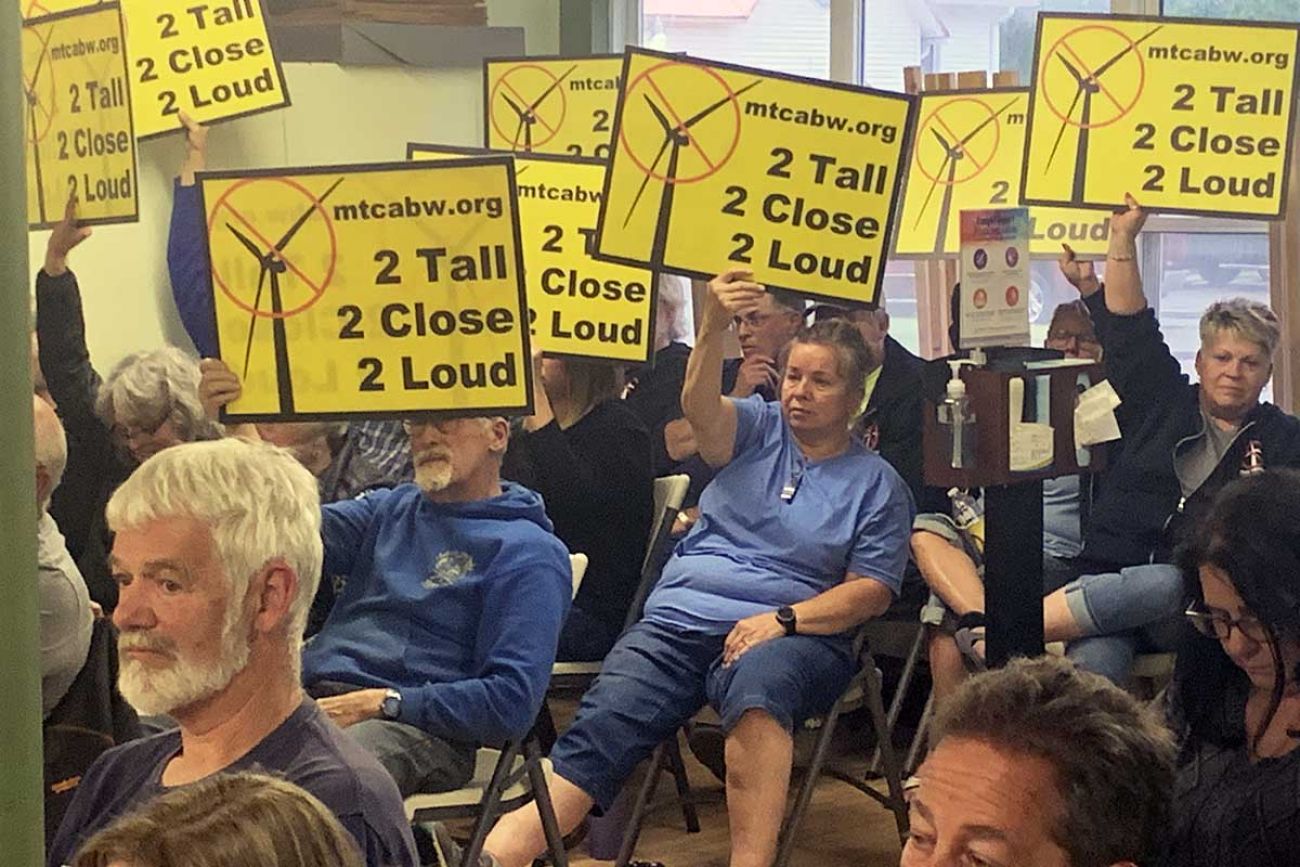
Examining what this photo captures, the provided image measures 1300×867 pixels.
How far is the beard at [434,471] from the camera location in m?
3.43

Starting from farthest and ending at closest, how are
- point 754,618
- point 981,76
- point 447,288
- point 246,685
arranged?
1. point 981,76
2. point 754,618
3. point 447,288
4. point 246,685

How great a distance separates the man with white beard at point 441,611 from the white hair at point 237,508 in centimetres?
88

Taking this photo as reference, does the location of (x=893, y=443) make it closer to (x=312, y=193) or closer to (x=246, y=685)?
(x=312, y=193)

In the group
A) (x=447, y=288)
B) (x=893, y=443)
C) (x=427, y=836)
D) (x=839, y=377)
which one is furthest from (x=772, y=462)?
(x=427, y=836)

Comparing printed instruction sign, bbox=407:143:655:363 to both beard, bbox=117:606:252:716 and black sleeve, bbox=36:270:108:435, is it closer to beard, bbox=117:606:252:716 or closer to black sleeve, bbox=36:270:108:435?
black sleeve, bbox=36:270:108:435

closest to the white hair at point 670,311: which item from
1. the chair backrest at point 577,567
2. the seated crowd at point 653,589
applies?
the seated crowd at point 653,589

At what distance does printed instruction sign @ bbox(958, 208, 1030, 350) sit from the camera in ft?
9.58

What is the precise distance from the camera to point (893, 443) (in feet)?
15.8

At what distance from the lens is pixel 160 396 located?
398 cm

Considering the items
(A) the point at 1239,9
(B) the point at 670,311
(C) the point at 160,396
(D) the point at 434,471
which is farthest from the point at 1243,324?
(C) the point at 160,396

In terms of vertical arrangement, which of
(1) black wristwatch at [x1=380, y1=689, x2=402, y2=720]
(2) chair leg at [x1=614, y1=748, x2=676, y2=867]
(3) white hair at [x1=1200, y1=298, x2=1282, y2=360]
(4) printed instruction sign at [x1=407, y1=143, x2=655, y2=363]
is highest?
(4) printed instruction sign at [x1=407, y1=143, x2=655, y2=363]

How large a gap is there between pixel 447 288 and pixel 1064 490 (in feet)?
6.47

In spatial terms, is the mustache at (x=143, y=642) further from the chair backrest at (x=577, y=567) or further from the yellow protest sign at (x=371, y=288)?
the chair backrest at (x=577, y=567)

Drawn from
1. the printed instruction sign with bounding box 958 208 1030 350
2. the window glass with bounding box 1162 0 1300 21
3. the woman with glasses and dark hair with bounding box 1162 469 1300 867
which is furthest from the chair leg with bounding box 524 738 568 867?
the window glass with bounding box 1162 0 1300 21
